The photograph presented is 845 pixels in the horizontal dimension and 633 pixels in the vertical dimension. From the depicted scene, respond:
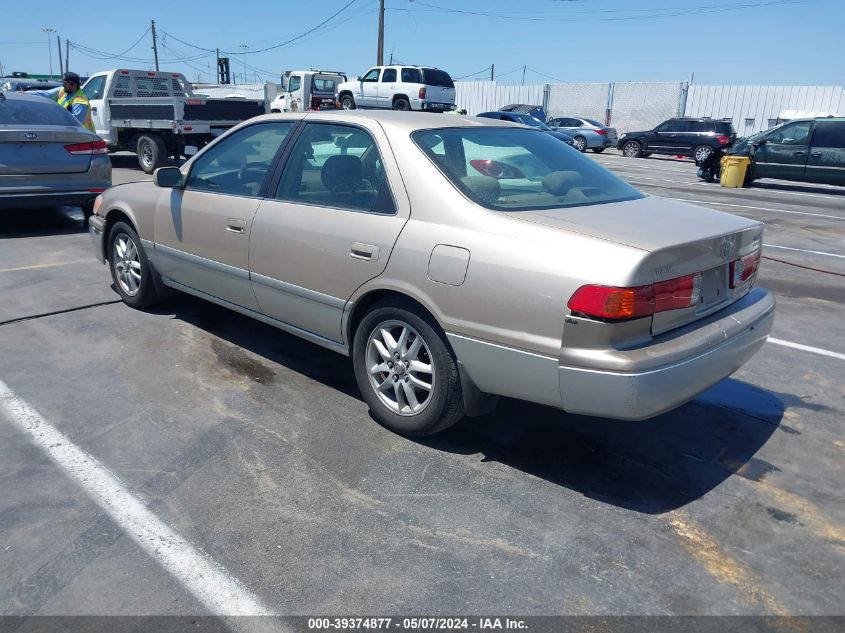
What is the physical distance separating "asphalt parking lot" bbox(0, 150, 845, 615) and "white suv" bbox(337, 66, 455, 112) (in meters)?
24.1

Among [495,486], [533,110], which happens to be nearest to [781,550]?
[495,486]

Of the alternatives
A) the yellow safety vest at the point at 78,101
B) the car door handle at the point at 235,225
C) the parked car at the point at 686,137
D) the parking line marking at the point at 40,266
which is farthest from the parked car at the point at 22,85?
the parked car at the point at 686,137

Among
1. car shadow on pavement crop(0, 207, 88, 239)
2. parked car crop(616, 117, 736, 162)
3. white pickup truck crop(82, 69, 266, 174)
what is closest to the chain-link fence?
parked car crop(616, 117, 736, 162)

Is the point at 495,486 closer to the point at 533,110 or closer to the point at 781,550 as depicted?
the point at 781,550

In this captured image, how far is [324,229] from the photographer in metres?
3.95

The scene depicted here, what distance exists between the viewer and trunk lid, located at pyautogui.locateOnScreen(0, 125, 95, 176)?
812cm

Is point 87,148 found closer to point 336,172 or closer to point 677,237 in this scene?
point 336,172

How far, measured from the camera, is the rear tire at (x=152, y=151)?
47.1 ft

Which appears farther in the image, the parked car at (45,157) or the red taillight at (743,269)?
the parked car at (45,157)

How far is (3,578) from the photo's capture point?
2.63 m

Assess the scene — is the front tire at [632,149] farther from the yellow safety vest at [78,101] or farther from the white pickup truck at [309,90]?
the yellow safety vest at [78,101]

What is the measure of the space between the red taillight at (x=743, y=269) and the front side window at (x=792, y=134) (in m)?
16.0

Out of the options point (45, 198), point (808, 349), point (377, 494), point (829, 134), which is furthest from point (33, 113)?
point (829, 134)

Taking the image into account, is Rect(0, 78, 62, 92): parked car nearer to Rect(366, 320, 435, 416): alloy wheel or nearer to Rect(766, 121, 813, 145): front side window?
Rect(366, 320, 435, 416): alloy wheel
